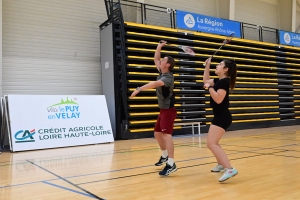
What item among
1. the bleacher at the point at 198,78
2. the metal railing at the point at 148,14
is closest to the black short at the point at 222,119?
the bleacher at the point at 198,78

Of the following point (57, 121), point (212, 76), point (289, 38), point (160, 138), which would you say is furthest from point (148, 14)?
point (160, 138)

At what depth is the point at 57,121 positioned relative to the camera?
7426mm

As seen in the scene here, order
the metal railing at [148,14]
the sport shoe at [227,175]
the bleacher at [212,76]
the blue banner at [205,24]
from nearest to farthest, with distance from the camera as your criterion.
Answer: the sport shoe at [227,175] < the bleacher at [212,76] < the metal railing at [148,14] < the blue banner at [205,24]

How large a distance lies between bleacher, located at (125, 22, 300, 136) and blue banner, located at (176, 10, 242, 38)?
23cm

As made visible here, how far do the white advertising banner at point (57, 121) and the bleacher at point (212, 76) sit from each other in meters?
1.06

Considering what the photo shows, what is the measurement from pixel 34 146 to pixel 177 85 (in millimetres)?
4721

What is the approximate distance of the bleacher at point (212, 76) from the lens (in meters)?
9.02

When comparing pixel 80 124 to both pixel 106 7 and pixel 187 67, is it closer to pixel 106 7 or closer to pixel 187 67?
pixel 106 7

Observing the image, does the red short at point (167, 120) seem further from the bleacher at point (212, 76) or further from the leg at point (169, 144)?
the bleacher at point (212, 76)

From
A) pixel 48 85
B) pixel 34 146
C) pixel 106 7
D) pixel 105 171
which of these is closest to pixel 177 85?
pixel 106 7

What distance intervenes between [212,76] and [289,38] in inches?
190

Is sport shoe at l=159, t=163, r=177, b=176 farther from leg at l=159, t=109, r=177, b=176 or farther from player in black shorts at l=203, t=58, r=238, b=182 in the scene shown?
player in black shorts at l=203, t=58, r=238, b=182

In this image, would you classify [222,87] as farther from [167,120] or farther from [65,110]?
[65,110]

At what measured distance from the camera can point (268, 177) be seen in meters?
3.51
